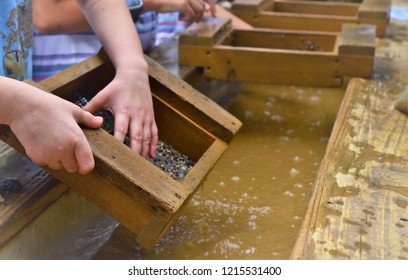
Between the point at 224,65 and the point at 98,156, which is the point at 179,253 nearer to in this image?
the point at 98,156

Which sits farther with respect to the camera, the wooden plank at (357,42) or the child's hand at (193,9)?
the child's hand at (193,9)

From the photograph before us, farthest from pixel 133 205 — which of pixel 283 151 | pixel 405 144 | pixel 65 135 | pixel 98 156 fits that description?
pixel 283 151

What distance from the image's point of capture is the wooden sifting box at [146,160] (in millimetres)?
1572

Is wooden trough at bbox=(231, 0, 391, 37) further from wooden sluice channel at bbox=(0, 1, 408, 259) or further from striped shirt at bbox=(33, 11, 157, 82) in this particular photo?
striped shirt at bbox=(33, 11, 157, 82)

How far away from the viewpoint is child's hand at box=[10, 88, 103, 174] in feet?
4.87

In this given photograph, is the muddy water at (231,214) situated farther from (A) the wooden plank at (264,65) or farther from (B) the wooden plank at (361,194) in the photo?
(B) the wooden plank at (361,194)

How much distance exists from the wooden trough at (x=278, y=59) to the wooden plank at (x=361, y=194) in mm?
423

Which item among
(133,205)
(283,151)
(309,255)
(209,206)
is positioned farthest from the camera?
(283,151)

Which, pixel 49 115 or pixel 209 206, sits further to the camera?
pixel 209 206

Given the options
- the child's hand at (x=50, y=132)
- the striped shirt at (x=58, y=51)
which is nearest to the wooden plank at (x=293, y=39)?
the striped shirt at (x=58, y=51)

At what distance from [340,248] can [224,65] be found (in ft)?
5.10

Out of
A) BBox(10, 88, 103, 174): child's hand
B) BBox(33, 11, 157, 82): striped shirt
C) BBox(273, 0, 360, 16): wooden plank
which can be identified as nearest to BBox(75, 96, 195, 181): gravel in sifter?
BBox(10, 88, 103, 174): child's hand

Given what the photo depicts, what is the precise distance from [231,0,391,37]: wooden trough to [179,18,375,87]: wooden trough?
1.69ft

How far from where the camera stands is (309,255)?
135cm
